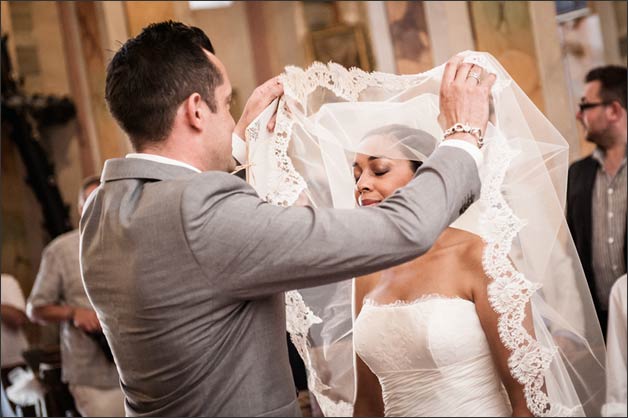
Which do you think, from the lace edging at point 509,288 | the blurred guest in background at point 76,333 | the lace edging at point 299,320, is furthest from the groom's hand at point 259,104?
the blurred guest in background at point 76,333

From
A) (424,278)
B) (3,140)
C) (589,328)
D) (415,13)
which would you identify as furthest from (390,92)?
(3,140)

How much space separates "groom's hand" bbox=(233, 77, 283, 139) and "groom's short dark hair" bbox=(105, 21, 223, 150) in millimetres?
581

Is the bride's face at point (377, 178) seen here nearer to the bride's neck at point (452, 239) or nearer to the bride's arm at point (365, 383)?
the bride's neck at point (452, 239)

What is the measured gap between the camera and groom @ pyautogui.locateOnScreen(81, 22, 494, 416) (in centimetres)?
165

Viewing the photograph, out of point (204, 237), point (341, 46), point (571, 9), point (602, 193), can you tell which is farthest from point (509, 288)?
point (341, 46)

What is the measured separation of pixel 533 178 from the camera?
2.42 meters

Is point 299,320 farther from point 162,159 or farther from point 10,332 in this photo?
point 10,332

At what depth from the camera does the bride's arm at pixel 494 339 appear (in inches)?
102

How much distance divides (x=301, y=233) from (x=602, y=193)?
11.0 feet

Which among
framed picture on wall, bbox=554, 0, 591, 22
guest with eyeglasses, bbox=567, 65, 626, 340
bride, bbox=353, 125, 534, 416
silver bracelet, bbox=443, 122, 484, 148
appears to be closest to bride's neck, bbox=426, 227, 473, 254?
bride, bbox=353, 125, 534, 416

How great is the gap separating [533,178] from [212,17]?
527cm

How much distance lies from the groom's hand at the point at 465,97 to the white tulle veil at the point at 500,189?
1.01ft

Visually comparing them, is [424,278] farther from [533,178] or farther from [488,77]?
[488,77]

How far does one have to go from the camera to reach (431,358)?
2.79 m
